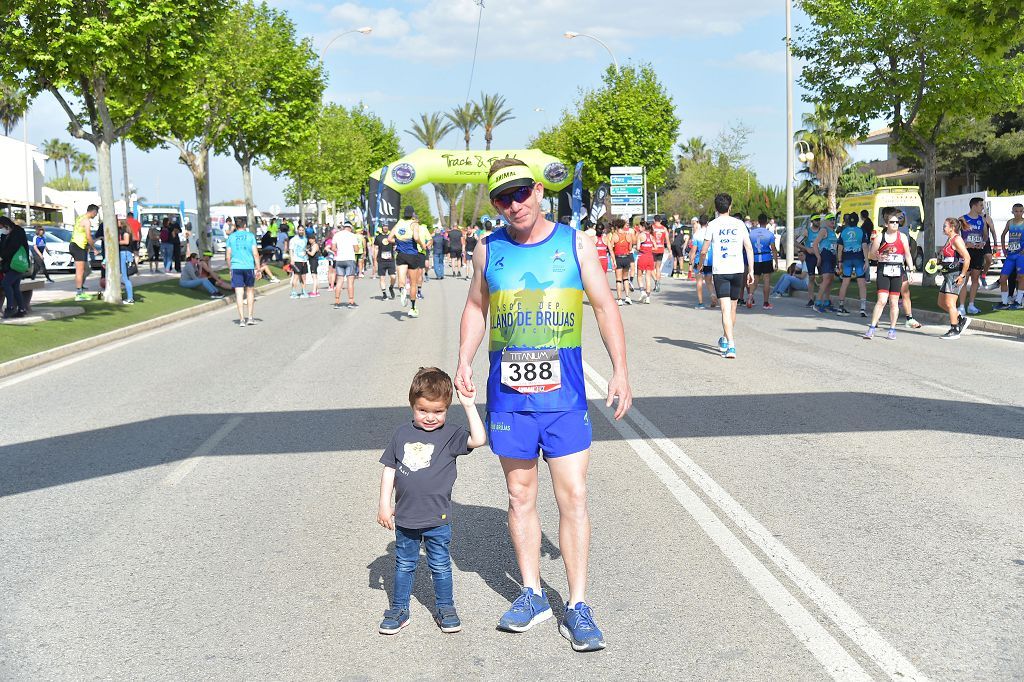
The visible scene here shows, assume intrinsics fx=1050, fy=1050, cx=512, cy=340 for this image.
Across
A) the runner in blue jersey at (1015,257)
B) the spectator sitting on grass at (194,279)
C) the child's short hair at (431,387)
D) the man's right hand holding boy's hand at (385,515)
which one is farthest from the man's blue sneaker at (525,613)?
the spectator sitting on grass at (194,279)

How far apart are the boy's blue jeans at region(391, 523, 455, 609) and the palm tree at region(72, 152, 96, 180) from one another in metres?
145

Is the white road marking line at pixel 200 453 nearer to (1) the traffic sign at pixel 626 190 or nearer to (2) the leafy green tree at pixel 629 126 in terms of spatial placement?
(1) the traffic sign at pixel 626 190

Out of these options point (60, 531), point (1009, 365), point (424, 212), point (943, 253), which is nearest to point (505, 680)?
point (60, 531)

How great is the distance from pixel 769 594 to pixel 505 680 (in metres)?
1.42

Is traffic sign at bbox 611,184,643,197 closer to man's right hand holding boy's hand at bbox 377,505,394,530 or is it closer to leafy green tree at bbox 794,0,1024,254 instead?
leafy green tree at bbox 794,0,1024,254

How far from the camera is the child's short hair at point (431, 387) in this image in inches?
167

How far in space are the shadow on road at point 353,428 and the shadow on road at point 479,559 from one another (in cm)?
224

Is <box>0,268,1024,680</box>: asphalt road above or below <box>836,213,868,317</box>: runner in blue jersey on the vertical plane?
below

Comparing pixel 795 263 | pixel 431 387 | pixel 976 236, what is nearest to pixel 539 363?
pixel 431 387

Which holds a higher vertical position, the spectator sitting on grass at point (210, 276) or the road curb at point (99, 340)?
the spectator sitting on grass at point (210, 276)

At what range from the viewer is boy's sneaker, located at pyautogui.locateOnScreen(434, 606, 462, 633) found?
4316mm

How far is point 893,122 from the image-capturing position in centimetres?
2567

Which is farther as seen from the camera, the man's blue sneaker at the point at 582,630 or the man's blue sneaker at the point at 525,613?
the man's blue sneaker at the point at 525,613

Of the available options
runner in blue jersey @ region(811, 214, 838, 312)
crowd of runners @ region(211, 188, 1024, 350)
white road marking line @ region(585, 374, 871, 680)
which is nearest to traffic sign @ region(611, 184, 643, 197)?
crowd of runners @ region(211, 188, 1024, 350)
